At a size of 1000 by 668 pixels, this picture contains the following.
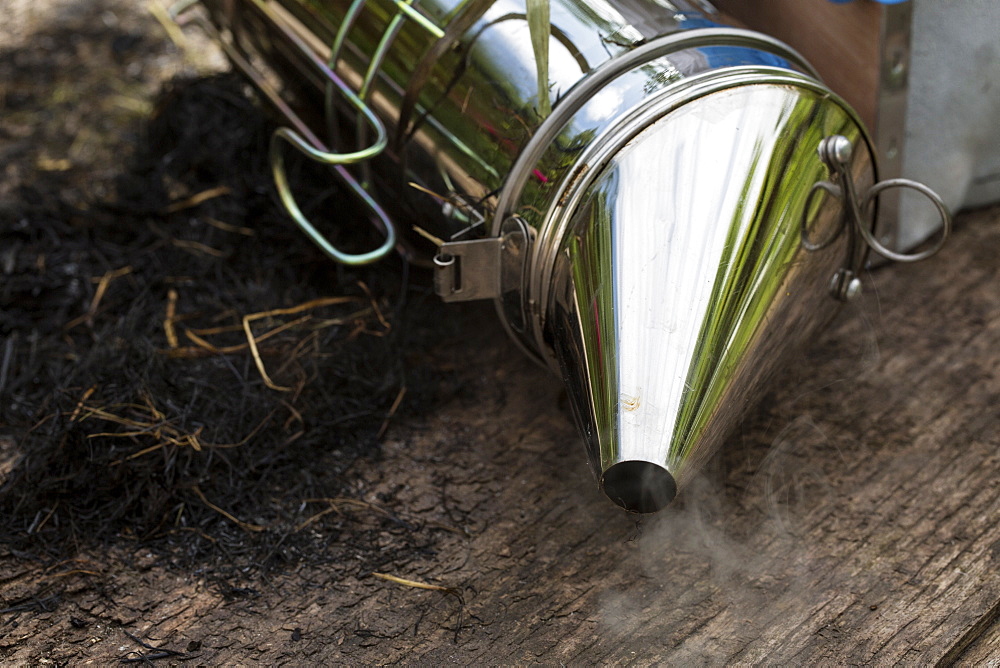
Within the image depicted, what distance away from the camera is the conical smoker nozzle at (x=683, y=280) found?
685 millimetres

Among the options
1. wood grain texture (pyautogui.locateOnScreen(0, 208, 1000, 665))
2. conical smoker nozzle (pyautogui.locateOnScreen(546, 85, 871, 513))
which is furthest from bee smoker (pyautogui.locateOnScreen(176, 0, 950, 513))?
wood grain texture (pyautogui.locateOnScreen(0, 208, 1000, 665))

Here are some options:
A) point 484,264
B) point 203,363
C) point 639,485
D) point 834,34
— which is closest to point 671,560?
point 639,485

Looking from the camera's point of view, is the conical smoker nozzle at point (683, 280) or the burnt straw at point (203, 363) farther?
the burnt straw at point (203, 363)

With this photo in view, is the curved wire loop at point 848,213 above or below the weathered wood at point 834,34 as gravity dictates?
below

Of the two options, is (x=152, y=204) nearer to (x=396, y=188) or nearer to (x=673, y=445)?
(x=396, y=188)

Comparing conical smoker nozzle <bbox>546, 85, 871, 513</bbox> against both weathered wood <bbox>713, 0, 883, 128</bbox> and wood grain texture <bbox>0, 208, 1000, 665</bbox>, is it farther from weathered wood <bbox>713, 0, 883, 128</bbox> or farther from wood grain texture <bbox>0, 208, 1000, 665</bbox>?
weathered wood <bbox>713, 0, 883, 128</bbox>

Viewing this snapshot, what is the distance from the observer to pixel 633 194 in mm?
736

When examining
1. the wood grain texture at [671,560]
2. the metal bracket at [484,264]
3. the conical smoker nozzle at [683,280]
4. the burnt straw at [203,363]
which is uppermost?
the conical smoker nozzle at [683,280]

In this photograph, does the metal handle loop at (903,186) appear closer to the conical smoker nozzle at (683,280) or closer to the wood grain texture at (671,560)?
the conical smoker nozzle at (683,280)

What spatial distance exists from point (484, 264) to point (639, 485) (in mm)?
225

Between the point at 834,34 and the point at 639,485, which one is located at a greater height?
the point at 834,34

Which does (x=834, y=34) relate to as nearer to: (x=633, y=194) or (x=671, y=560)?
(x=633, y=194)

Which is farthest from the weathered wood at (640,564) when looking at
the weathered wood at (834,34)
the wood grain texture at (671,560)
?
the weathered wood at (834,34)

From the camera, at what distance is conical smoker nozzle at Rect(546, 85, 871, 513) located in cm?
69
